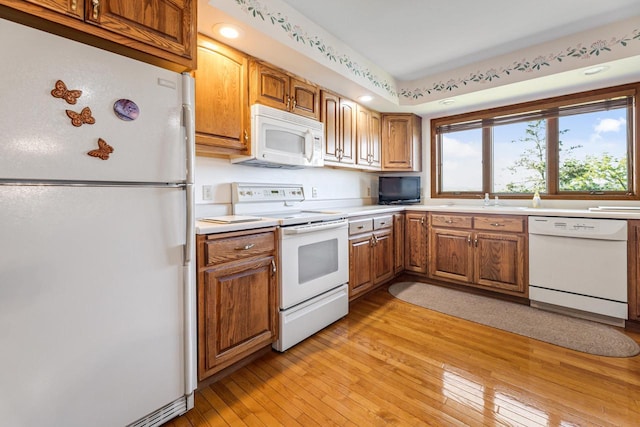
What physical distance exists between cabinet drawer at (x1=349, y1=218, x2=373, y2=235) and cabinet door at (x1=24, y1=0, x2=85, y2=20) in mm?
2205

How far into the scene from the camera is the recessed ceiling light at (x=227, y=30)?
6.07 feet

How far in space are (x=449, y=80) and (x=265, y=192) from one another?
7.74 ft

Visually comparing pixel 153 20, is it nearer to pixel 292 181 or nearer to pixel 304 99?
pixel 304 99

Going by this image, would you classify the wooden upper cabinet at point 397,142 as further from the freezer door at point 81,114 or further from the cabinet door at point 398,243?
the freezer door at point 81,114

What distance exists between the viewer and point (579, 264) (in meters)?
2.53

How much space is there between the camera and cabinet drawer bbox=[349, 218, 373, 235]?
110 inches

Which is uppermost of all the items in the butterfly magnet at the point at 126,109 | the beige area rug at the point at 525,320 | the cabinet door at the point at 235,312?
the butterfly magnet at the point at 126,109

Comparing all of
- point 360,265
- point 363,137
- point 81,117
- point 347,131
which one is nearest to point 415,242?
point 360,265

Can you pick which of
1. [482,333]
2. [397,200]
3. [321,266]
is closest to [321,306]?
[321,266]

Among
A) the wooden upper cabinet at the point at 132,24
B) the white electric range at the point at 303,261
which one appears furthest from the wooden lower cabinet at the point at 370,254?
the wooden upper cabinet at the point at 132,24

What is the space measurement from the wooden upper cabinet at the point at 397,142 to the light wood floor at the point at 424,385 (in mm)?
2159

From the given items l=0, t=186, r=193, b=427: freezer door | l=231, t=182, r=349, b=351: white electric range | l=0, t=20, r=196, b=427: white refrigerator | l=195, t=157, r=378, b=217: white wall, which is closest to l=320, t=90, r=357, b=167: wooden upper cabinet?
l=195, t=157, r=378, b=217: white wall

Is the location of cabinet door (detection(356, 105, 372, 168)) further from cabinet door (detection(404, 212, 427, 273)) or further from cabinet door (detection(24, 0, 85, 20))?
cabinet door (detection(24, 0, 85, 20))

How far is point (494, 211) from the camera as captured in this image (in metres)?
2.97
